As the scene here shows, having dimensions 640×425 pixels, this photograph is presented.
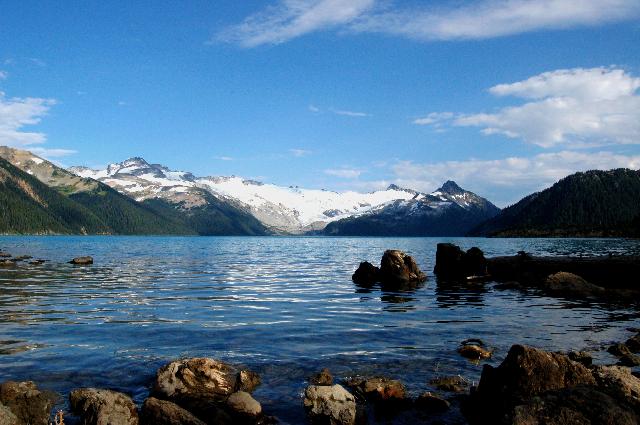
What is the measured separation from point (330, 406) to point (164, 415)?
16.3 ft

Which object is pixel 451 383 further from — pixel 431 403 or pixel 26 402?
pixel 26 402

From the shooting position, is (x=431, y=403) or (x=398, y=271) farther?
(x=398, y=271)

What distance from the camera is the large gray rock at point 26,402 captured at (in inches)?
595

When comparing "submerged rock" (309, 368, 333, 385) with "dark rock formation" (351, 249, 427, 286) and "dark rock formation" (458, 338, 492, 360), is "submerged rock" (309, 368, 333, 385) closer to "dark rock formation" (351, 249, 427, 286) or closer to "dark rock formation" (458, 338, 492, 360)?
"dark rock formation" (458, 338, 492, 360)

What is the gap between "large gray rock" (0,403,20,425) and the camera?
13.7m

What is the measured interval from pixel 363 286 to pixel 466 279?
1799cm

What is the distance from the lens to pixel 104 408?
1465 centimetres

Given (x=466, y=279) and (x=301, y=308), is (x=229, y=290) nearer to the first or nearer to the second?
(x=301, y=308)

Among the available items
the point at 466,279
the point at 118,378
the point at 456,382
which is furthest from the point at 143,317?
the point at 466,279

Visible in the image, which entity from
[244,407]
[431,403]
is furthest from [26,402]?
[431,403]

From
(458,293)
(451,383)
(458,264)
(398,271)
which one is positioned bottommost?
(458,293)

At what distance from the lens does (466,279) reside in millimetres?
68875

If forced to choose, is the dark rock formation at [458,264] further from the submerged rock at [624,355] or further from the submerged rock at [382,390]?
the submerged rock at [382,390]

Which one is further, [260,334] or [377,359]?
[260,334]
